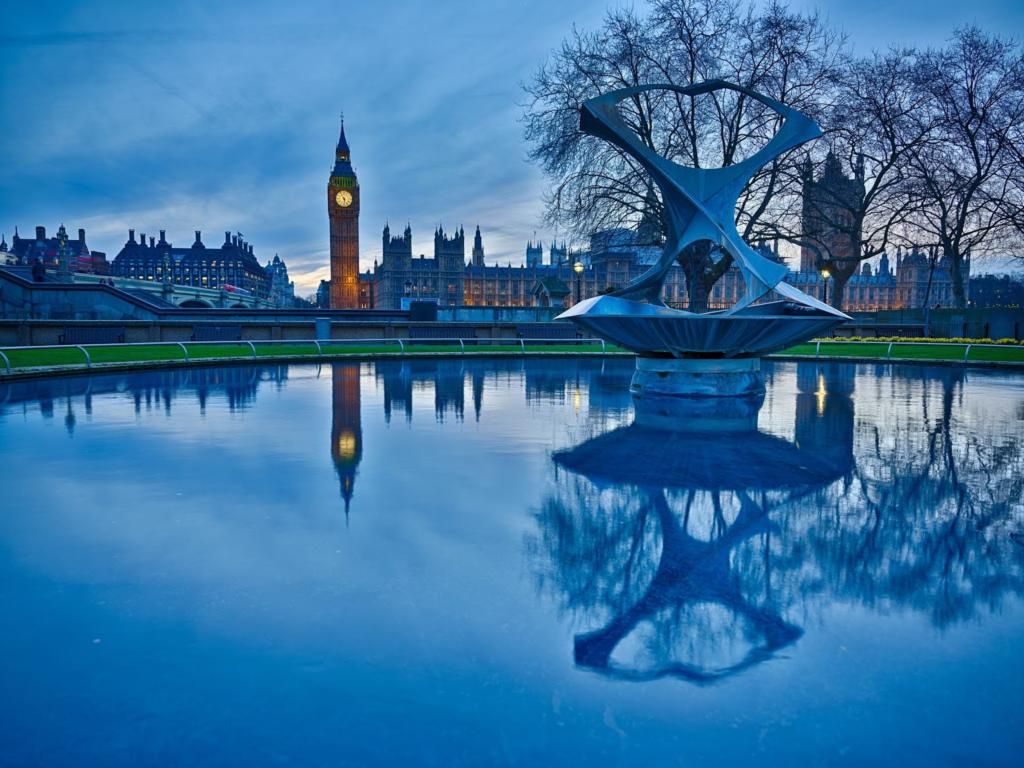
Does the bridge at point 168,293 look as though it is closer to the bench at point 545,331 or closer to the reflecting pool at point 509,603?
the bench at point 545,331

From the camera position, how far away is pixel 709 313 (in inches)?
474

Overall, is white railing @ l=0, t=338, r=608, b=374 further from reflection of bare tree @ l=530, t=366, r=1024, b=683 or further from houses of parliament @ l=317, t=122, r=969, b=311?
houses of parliament @ l=317, t=122, r=969, b=311

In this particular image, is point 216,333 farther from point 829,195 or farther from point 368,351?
point 829,195

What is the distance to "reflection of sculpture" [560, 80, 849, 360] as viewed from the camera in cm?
1099

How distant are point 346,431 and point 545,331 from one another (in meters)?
21.5

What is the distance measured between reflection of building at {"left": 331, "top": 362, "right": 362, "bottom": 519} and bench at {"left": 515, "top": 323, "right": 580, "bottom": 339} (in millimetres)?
14552

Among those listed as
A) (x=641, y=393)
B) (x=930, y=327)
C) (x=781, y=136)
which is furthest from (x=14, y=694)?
(x=930, y=327)

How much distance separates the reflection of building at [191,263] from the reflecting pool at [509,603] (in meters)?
146

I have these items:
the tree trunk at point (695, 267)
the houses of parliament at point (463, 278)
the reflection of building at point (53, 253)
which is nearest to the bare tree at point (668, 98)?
the tree trunk at point (695, 267)

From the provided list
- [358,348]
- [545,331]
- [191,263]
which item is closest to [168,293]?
[358,348]

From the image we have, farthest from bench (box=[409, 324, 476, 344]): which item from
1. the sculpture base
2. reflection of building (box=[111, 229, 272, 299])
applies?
reflection of building (box=[111, 229, 272, 299])

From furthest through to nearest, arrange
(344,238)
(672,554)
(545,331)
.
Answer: (344,238) < (545,331) < (672,554)

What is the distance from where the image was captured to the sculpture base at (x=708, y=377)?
38.0 feet

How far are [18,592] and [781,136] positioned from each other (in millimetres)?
14291
